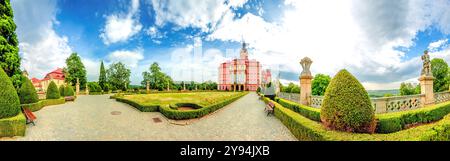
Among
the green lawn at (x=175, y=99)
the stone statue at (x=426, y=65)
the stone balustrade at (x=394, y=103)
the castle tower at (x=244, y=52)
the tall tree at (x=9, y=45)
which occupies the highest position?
the castle tower at (x=244, y=52)

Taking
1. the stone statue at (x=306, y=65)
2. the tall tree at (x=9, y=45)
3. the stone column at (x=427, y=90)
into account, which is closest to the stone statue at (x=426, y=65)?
the stone column at (x=427, y=90)

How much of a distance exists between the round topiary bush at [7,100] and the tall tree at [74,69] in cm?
3092

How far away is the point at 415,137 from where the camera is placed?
3535mm

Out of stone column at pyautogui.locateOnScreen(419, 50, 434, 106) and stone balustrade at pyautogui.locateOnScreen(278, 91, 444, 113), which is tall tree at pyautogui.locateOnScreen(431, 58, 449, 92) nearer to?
stone column at pyautogui.locateOnScreen(419, 50, 434, 106)

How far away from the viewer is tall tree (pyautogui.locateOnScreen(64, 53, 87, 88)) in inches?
1222

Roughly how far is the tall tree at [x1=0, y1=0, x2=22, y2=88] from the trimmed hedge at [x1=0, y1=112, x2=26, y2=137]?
772cm

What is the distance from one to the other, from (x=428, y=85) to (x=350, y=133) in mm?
8114

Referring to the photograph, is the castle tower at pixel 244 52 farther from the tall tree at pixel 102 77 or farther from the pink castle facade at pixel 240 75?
the tall tree at pixel 102 77

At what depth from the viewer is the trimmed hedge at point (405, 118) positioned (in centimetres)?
A: 530

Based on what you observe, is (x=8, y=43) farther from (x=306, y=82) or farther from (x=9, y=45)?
(x=306, y=82)

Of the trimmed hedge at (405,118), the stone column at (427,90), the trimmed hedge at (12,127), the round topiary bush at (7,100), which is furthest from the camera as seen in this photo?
the stone column at (427,90)

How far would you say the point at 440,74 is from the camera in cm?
2242
